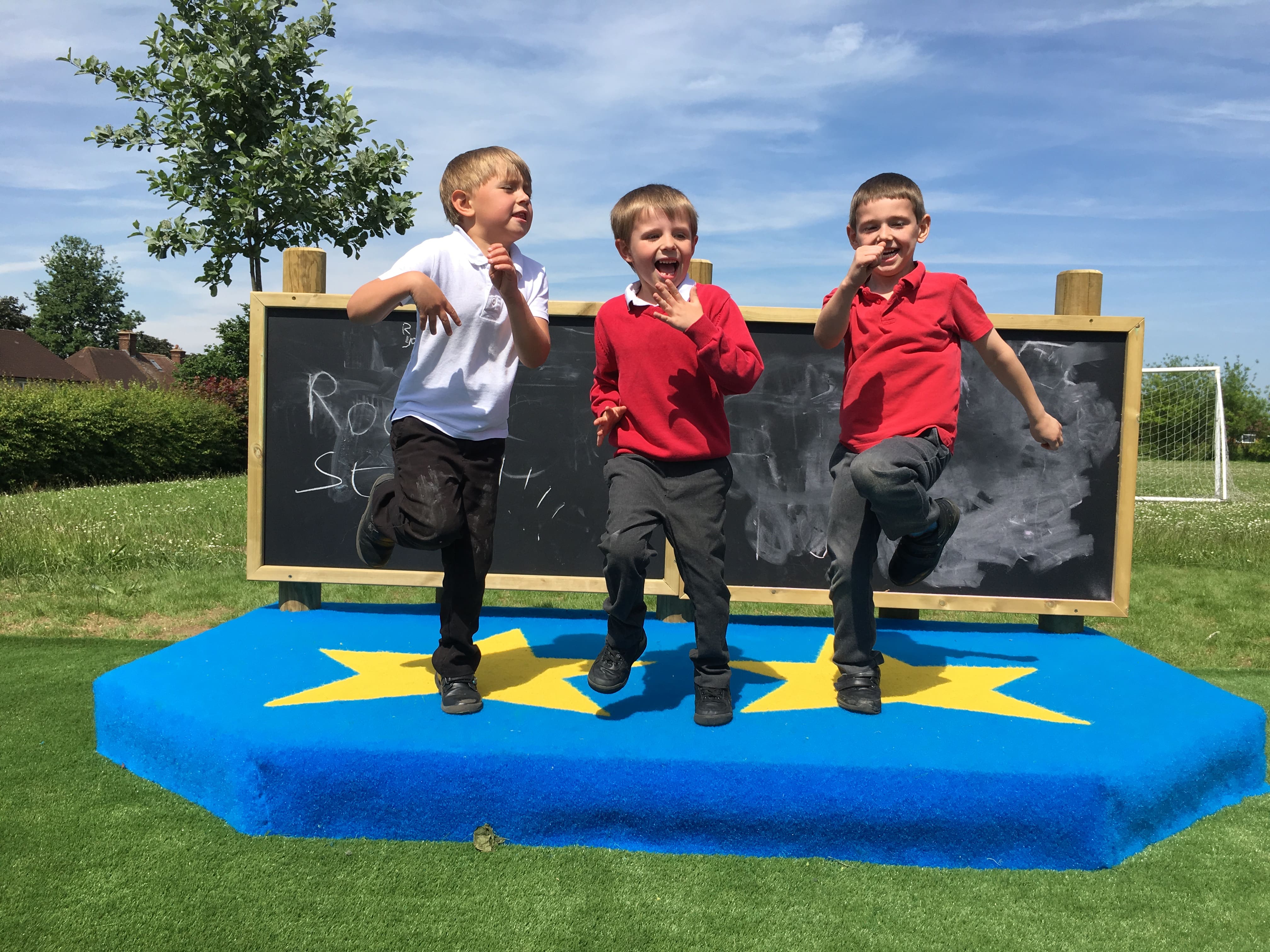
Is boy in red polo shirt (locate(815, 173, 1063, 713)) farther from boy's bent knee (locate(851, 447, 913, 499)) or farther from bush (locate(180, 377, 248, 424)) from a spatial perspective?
bush (locate(180, 377, 248, 424))

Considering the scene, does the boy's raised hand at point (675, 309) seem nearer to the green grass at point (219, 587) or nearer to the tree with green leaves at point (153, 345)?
the green grass at point (219, 587)

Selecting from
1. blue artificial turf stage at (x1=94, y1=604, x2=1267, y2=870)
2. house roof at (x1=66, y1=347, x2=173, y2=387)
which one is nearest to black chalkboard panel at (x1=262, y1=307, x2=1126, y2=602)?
blue artificial turf stage at (x1=94, y1=604, x2=1267, y2=870)

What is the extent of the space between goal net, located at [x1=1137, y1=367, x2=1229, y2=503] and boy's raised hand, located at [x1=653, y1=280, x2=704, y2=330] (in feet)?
44.4

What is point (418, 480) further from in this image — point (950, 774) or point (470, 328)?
point (950, 774)

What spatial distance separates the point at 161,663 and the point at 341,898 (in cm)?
167

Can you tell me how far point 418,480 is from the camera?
2871 mm

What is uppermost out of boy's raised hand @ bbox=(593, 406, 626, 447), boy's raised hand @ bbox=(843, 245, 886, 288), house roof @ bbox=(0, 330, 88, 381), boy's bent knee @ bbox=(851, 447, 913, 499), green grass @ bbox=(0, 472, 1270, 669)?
house roof @ bbox=(0, 330, 88, 381)

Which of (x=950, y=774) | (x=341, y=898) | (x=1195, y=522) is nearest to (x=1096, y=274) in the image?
(x=950, y=774)

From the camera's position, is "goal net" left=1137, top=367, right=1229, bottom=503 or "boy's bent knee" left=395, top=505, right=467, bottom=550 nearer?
"boy's bent knee" left=395, top=505, right=467, bottom=550

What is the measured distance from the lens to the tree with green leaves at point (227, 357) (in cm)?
3053

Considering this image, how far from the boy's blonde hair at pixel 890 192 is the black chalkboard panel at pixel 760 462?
5.40 feet

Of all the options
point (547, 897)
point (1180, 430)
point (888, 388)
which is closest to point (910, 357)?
point (888, 388)

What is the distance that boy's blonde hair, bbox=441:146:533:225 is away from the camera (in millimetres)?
2879

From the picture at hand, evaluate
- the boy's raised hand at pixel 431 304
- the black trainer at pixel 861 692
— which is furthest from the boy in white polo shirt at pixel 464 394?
the black trainer at pixel 861 692
